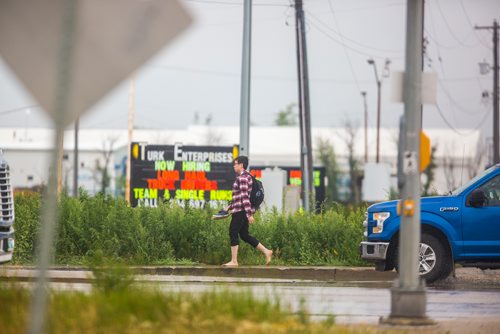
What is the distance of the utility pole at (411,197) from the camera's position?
1048 centimetres

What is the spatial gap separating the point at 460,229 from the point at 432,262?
2.23 feet

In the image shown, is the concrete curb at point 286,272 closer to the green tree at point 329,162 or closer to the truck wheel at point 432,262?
the truck wheel at point 432,262

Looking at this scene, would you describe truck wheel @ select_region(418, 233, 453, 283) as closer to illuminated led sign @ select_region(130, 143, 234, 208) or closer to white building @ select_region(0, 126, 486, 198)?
illuminated led sign @ select_region(130, 143, 234, 208)

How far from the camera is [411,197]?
1052 centimetres

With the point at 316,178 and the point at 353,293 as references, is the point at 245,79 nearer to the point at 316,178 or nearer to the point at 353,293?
the point at 353,293

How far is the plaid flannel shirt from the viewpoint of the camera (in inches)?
728

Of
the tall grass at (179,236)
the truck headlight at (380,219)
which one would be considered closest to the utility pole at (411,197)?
the truck headlight at (380,219)

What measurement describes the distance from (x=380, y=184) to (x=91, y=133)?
6449 centimetres

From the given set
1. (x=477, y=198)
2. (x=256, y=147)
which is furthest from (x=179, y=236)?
(x=256, y=147)

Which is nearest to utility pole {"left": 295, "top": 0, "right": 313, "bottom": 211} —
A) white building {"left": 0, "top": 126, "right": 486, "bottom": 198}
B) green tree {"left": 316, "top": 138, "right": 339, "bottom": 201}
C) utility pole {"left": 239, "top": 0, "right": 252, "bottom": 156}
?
utility pole {"left": 239, "top": 0, "right": 252, "bottom": 156}

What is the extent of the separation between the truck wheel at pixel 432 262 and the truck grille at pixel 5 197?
659 cm

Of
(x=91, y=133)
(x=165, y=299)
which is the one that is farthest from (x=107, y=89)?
(x=91, y=133)

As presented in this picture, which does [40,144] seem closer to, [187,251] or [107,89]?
[187,251]

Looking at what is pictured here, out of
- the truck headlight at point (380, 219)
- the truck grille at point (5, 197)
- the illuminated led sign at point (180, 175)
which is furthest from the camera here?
the illuminated led sign at point (180, 175)
